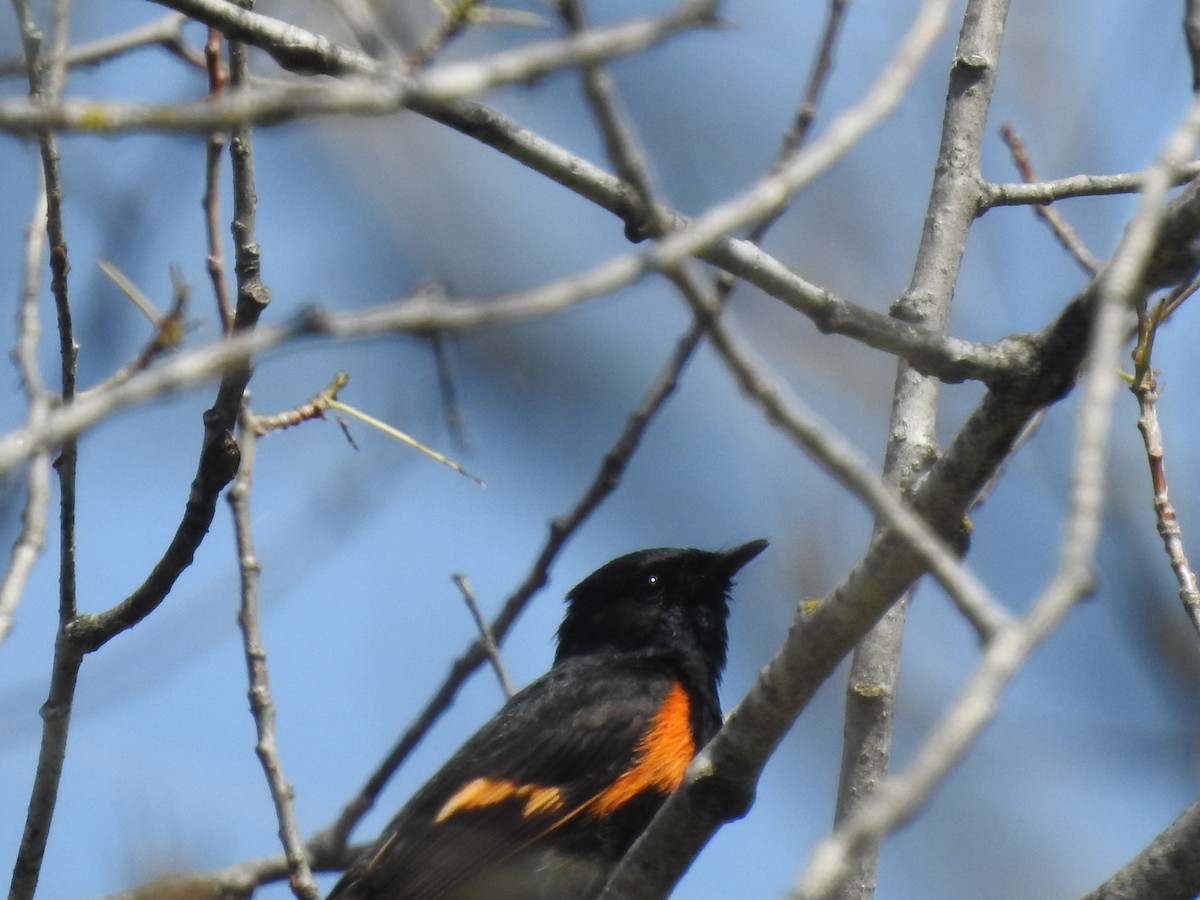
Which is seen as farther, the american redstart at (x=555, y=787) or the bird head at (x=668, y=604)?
the bird head at (x=668, y=604)

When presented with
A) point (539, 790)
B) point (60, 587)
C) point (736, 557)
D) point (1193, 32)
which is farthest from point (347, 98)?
point (736, 557)

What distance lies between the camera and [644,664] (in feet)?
15.0

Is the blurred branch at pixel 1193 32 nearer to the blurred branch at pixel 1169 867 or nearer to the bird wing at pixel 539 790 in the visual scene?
the blurred branch at pixel 1169 867

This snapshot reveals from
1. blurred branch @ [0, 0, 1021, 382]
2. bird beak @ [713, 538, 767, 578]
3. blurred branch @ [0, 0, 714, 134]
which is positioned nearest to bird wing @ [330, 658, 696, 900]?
bird beak @ [713, 538, 767, 578]

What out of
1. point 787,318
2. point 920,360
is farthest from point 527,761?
point 920,360

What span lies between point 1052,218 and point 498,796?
6.96ft

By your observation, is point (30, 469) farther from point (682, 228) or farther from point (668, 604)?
point (668, 604)

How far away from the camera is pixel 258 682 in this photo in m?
3.20

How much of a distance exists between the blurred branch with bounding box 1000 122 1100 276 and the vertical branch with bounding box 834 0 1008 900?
180mm

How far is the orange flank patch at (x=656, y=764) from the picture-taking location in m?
4.01

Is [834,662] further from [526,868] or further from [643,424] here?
[526,868]

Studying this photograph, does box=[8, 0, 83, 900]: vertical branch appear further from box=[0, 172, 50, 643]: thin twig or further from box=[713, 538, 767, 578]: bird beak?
box=[713, 538, 767, 578]: bird beak

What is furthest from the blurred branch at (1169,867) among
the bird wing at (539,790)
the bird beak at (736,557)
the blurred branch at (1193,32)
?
the bird beak at (736,557)

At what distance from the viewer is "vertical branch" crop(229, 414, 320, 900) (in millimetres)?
2971
